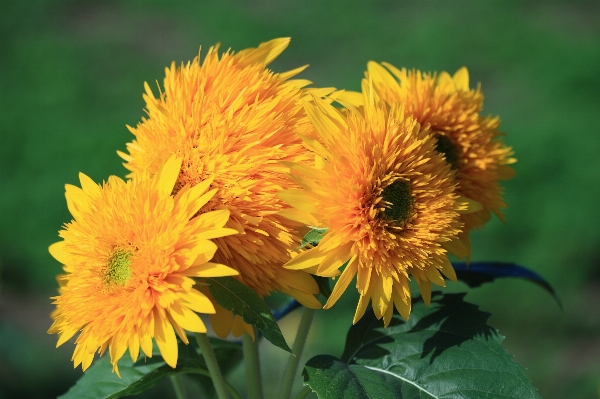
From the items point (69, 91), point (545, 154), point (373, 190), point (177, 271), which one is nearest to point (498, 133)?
point (373, 190)

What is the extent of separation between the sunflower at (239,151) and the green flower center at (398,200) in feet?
0.40

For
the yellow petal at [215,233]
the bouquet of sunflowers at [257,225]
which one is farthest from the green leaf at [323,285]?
the yellow petal at [215,233]

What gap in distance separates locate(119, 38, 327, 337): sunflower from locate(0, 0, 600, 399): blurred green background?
5.48ft

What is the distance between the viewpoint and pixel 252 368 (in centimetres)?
125

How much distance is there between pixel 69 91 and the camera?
20.1 feet

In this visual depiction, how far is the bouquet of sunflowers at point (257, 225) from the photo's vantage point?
1.00m

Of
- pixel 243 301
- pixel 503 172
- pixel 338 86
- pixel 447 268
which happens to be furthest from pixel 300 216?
pixel 338 86

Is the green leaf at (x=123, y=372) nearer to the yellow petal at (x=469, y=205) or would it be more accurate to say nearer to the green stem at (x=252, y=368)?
the green stem at (x=252, y=368)

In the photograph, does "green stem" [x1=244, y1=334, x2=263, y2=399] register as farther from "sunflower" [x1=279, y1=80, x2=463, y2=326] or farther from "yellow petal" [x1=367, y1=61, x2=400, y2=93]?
"yellow petal" [x1=367, y1=61, x2=400, y2=93]

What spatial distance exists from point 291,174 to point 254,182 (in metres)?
0.05

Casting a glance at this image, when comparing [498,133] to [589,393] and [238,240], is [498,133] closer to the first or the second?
[238,240]

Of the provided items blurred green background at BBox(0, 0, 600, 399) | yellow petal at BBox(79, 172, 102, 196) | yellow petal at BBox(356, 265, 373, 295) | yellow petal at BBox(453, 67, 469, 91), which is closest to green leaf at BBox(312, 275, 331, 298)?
yellow petal at BBox(356, 265, 373, 295)

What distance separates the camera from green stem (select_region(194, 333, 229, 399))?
1.13 metres

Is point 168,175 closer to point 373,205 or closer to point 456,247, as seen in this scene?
point 373,205
